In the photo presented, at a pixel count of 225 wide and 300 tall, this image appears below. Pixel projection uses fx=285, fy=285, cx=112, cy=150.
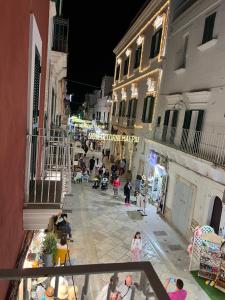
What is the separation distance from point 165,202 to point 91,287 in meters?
8.54

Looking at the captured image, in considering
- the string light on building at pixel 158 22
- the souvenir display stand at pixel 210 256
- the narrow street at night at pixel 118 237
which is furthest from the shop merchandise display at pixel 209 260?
the string light on building at pixel 158 22

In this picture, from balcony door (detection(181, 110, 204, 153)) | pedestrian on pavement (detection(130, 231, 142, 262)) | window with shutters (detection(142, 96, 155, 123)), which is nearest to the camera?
pedestrian on pavement (detection(130, 231, 142, 262))

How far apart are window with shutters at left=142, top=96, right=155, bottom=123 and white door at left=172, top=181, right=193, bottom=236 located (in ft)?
21.4

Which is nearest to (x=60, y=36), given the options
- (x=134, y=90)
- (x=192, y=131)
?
(x=192, y=131)

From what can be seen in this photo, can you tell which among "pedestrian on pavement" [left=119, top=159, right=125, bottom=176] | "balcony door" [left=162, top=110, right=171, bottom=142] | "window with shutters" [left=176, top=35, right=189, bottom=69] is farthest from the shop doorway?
"pedestrian on pavement" [left=119, top=159, right=125, bottom=176]

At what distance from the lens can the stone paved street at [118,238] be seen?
414 inches

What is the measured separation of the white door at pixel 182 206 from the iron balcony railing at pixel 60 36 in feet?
27.4

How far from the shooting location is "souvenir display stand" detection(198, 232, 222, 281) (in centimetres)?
987

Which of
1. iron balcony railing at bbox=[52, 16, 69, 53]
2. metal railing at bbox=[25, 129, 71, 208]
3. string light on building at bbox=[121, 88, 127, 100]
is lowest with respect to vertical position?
metal railing at bbox=[25, 129, 71, 208]

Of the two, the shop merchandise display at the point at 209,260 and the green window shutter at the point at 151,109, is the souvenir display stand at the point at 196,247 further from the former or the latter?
the green window shutter at the point at 151,109

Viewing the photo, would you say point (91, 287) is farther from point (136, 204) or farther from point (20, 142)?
point (136, 204)

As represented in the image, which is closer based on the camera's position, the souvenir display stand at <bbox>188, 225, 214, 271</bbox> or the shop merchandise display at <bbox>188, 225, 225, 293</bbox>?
the shop merchandise display at <bbox>188, 225, 225, 293</bbox>

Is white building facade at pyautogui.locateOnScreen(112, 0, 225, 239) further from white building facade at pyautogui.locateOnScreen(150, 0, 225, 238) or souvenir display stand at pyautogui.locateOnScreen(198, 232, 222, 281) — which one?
souvenir display stand at pyautogui.locateOnScreen(198, 232, 222, 281)

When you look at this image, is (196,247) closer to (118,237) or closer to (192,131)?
(118,237)
